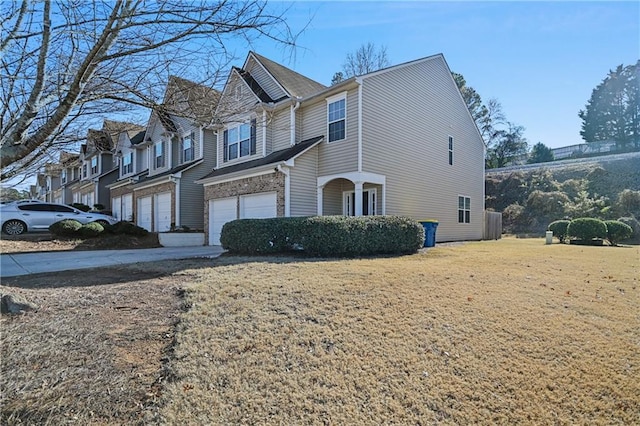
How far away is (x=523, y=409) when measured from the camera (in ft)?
9.66

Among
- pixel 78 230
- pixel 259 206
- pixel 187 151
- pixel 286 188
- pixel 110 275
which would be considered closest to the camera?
pixel 110 275

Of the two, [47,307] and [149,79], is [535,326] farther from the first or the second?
[47,307]

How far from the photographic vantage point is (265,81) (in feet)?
52.5

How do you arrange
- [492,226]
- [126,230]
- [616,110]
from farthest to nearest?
1. [616,110]
2. [492,226]
3. [126,230]

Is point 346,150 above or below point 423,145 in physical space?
below

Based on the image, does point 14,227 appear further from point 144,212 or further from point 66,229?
point 144,212

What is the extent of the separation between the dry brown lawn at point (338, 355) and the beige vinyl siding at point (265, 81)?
11.1m

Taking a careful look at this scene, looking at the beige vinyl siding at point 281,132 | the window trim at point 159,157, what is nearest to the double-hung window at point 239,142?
the beige vinyl siding at point 281,132

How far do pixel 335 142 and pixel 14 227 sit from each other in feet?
50.8

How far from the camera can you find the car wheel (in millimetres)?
16359

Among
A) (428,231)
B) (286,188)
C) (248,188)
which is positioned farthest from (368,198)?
(248,188)

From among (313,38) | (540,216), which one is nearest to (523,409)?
(313,38)

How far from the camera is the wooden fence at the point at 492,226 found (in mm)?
20453

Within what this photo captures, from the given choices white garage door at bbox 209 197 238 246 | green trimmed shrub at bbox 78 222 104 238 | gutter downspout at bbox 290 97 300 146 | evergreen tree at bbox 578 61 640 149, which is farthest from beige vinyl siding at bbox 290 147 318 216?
evergreen tree at bbox 578 61 640 149
